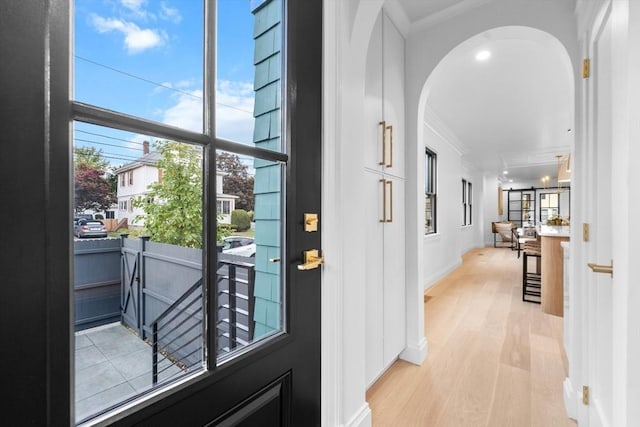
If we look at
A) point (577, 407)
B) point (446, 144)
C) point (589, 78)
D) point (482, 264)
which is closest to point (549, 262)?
point (577, 407)

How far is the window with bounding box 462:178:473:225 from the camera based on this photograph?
7934 millimetres

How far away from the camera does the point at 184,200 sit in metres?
0.81

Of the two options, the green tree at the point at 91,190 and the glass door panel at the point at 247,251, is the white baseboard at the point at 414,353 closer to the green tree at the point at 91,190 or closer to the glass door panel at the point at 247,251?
the glass door panel at the point at 247,251

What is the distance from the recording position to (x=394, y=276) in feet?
7.18

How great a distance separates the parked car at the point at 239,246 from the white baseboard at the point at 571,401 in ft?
6.76

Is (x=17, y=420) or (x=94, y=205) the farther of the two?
(x=94, y=205)

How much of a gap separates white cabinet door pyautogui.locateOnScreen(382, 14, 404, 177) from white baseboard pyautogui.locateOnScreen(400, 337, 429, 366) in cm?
140

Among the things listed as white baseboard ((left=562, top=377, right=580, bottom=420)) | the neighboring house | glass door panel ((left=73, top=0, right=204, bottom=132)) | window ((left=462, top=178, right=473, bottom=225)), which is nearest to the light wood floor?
white baseboard ((left=562, top=377, right=580, bottom=420))

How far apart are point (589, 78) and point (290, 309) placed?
1906 millimetres

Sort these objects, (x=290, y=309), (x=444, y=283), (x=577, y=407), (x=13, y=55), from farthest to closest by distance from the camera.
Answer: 1. (x=444, y=283)
2. (x=577, y=407)
3. (x=290, y=309)
4. (x=13, y=55)

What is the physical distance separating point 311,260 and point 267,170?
403 mm

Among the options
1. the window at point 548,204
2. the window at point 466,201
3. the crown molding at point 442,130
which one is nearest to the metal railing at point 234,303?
the crown molding at point 442,130

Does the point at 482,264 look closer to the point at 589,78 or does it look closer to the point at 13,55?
the point at 589,78

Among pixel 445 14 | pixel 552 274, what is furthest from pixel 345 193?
pixel 552 274
